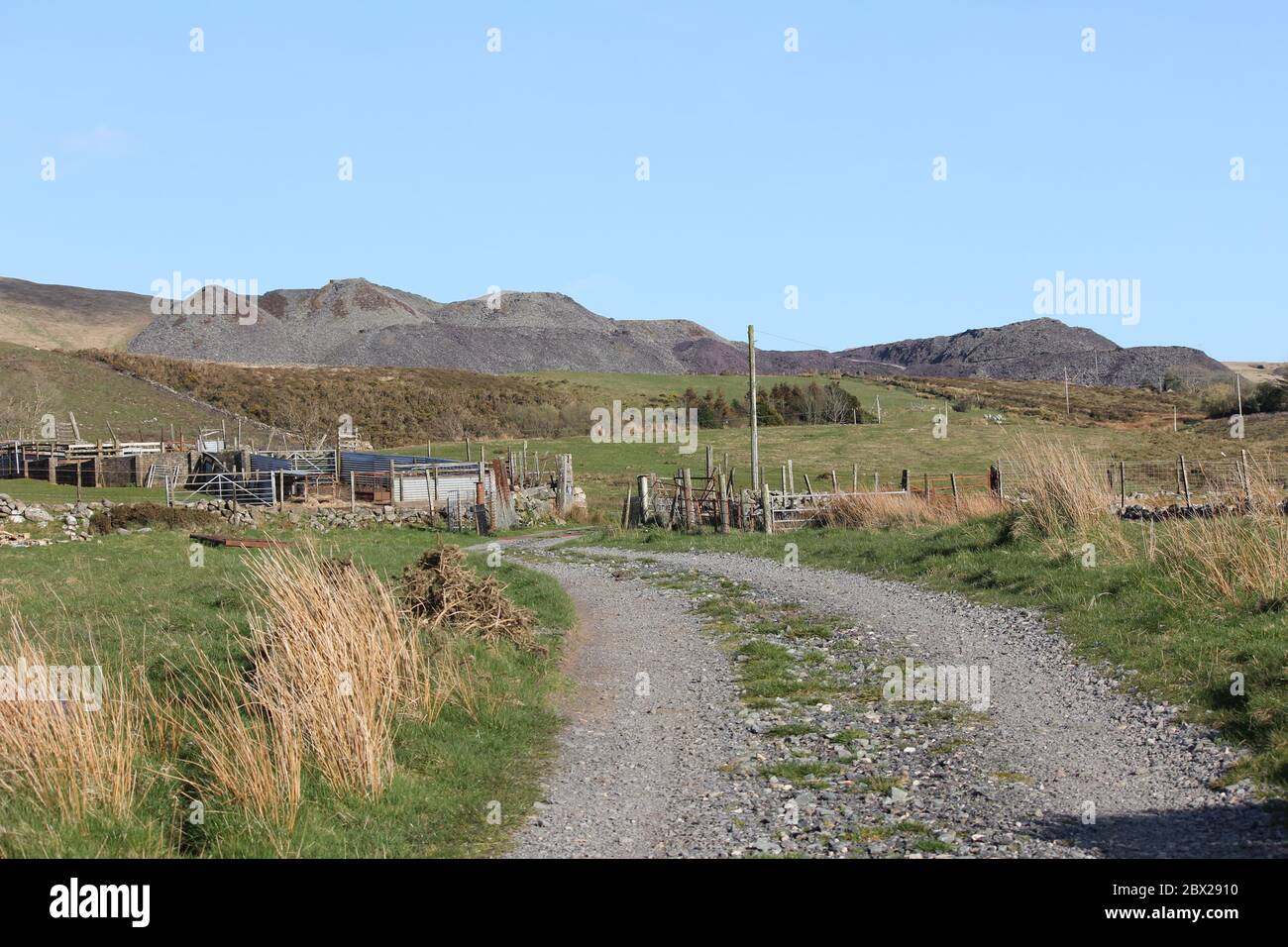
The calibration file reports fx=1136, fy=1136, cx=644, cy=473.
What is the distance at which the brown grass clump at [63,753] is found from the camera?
21.4ft

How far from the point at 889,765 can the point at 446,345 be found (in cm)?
16153

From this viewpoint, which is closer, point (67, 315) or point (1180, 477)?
point (1180, 477)

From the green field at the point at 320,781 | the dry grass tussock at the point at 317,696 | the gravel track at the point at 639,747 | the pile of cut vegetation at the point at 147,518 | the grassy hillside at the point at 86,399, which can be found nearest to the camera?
the green field at the point at 320,781

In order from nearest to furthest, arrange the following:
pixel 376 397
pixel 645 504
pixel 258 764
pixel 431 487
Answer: pixel 258 764 < pixel 645 504 < pixel 431 487 < pixel 376 397

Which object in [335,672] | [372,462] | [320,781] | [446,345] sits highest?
[446,345]

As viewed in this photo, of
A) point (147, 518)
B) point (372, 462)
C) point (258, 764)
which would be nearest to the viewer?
point (258, 764)

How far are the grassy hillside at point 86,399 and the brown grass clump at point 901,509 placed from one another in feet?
167

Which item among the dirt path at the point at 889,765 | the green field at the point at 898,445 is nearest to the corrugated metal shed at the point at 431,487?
the green field at the point at 898,445

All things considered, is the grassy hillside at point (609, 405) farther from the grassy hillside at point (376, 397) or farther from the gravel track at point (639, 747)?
the gravel track at point (639, 747)

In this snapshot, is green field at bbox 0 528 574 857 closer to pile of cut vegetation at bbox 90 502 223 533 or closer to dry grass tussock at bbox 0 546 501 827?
dry grass tussock at bbox 0 546 501 827

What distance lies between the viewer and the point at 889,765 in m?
8.26

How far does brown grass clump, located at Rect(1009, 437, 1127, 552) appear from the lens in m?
16.5

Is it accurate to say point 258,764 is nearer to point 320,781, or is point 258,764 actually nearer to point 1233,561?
point 320,781

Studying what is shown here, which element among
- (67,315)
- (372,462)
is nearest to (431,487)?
(372,462)
